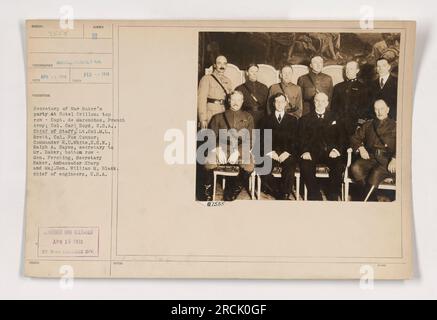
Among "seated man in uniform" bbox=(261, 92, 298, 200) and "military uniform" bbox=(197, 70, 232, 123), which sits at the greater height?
"military uniform" bbox=(197, 70, 232, 123)

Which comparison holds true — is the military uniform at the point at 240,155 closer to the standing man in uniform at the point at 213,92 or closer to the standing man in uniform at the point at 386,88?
the standing man in uniform at the point at 213,92

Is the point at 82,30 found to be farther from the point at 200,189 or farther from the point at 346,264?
the point at 346,264

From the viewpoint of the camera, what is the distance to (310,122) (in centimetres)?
98

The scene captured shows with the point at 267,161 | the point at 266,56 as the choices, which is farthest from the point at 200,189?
the point at 266,56

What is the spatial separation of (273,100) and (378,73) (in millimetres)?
210

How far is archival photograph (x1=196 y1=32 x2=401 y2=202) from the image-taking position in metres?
0.98

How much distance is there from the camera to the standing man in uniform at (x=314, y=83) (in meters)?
0.98

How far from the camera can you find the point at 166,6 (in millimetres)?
992

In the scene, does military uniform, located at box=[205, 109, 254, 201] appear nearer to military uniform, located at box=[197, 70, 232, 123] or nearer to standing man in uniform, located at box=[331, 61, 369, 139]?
military uniform, located at box=[197, 70, 232, 123]
